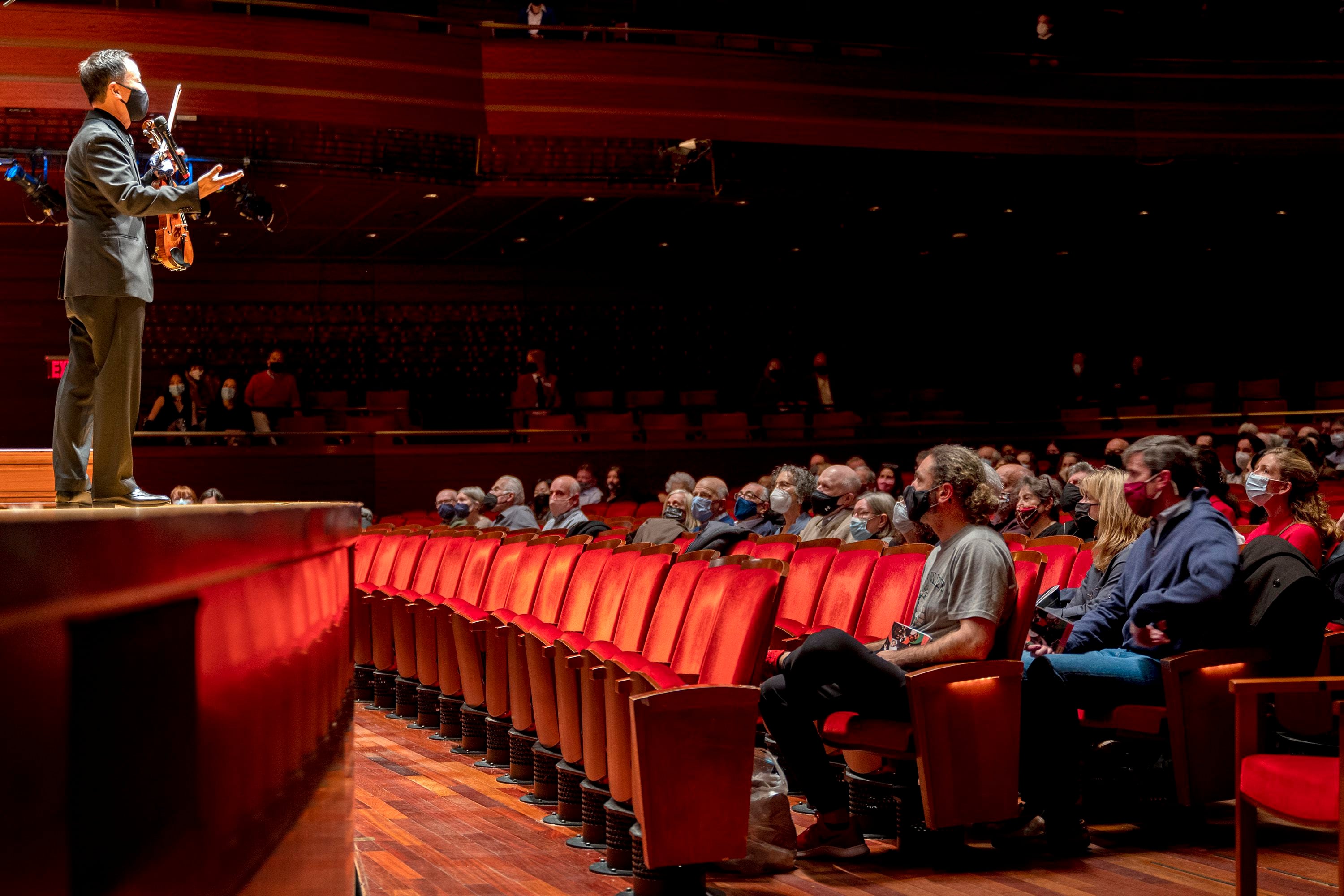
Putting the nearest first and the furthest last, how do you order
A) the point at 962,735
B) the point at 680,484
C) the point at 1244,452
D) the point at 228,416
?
1. the point at 962,735
2. the point at 680,484
3. the point at 1244,452
4. the point at 228,416

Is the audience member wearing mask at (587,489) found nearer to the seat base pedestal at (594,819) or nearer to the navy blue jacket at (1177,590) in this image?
the seat base pedestal at (594,819)

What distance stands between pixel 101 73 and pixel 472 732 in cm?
203

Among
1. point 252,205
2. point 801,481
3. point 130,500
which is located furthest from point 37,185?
point 130,500

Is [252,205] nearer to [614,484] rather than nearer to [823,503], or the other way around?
[614,484]

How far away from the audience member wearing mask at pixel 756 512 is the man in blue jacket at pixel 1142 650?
1770 millimetres

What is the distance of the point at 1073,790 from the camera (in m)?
2.30

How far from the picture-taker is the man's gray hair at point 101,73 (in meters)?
2.33

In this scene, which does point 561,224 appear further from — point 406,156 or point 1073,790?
point 1073,790

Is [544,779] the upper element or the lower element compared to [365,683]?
upper

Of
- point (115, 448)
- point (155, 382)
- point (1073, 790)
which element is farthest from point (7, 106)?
point (1073, 790)

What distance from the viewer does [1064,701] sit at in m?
2.33

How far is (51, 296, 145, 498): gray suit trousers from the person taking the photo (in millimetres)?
2406

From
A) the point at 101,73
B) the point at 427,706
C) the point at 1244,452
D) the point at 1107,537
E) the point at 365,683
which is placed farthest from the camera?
the point at 1244,452

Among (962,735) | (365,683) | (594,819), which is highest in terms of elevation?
(962,735)
